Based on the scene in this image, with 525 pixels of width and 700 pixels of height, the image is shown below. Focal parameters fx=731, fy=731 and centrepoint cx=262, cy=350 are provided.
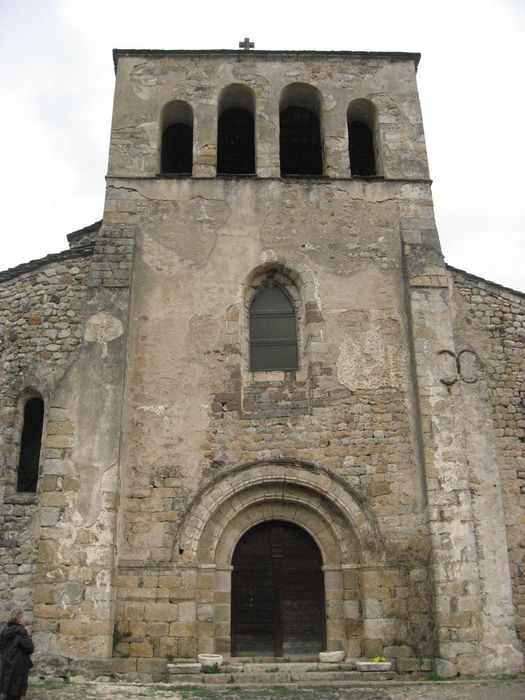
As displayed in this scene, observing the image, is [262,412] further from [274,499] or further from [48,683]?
[48,683]

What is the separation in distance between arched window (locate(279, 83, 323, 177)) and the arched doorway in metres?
6.78

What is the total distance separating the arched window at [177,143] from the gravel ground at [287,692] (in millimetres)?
8510

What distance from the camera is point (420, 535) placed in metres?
10.0

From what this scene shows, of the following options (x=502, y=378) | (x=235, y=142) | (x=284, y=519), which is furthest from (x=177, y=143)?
(x=284, y=519)

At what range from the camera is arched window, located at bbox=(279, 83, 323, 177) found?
44.3ft

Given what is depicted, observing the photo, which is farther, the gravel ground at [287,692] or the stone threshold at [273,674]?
the stone threshold at [273,674]

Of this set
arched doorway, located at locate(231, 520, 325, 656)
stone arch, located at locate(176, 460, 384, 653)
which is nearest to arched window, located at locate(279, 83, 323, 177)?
stone arch, located at locate(176, 460, 384, 653)

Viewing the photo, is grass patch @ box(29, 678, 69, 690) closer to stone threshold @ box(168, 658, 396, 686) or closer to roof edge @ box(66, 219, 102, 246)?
stone threshold @ box(168, 658, 396, 686)

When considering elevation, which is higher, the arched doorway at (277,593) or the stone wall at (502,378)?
the stone wall at (502,378)

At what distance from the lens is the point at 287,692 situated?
829 centimetres

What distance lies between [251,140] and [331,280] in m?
4.17

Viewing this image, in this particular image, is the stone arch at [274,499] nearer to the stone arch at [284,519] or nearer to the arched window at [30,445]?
the stone arch at [284,519]

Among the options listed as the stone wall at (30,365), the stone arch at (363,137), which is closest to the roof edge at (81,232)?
the stone wall at (30,365)

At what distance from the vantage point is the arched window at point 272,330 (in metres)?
11.2
